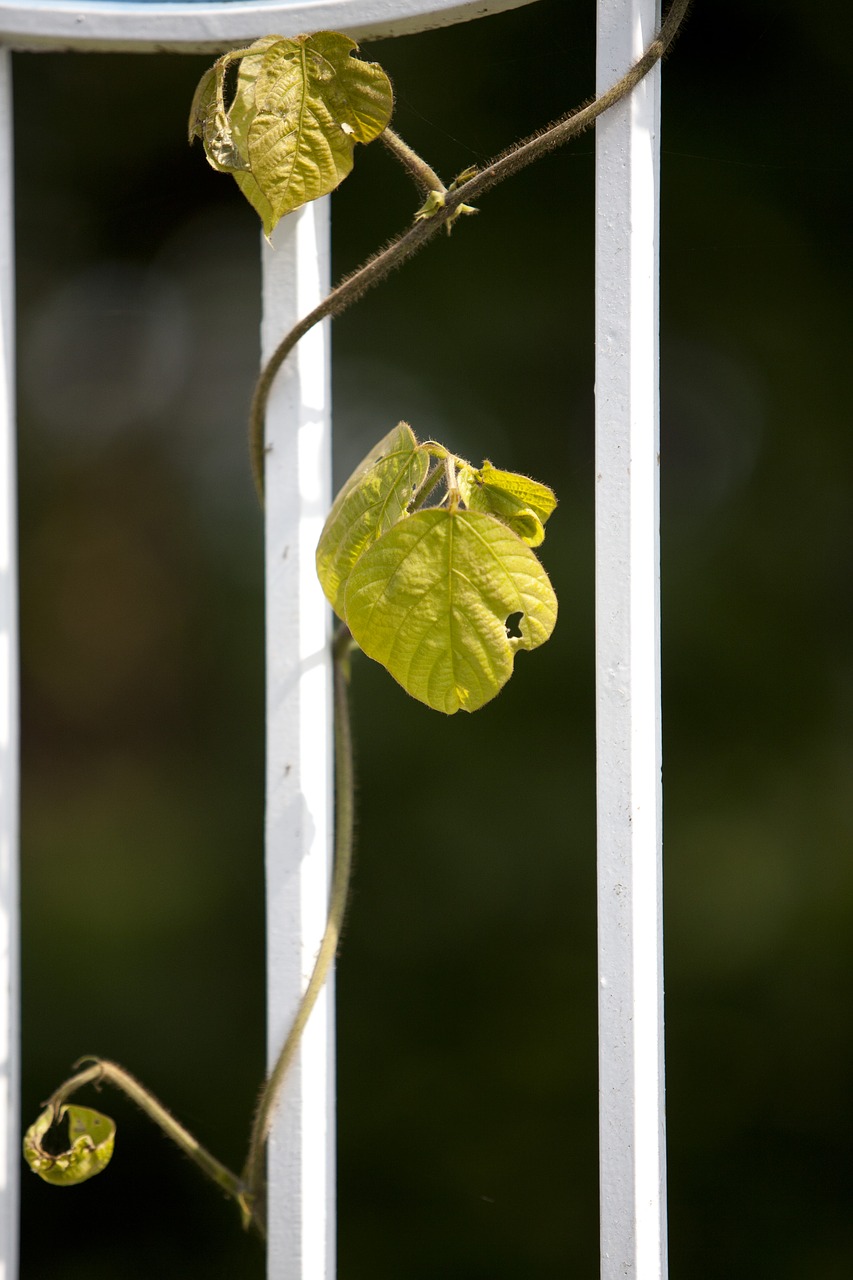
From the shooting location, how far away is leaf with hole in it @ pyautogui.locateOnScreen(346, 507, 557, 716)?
23.1 inches

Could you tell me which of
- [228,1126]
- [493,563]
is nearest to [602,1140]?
[493,563]

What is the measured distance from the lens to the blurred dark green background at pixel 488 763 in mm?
1603

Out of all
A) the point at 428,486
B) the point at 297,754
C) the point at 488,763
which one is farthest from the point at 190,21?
the point at 488,763

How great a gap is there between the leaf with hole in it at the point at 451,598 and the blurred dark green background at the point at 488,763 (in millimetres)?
1062

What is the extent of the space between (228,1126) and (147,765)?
0.61m

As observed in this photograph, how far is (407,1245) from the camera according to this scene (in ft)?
5.27

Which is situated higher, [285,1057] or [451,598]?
[451,598]

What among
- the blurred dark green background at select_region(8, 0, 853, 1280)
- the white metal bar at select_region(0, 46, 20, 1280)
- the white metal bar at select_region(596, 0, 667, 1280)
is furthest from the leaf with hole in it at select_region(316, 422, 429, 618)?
the blurred dark green background at select_region(8, 0, 853, 1280)

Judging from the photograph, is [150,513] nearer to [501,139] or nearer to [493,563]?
[501,139]

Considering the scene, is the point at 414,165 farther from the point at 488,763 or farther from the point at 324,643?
the point at 488,763

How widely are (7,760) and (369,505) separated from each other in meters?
0.40

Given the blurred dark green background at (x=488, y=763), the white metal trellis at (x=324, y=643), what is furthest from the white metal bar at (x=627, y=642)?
the blurred dark green background at (x=488, y=763)

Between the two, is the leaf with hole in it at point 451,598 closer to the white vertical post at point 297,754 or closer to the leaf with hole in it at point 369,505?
the leaf with hole in it at point 369,505

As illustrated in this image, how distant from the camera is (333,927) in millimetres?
747
